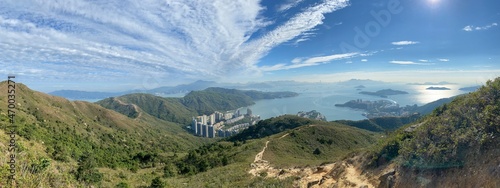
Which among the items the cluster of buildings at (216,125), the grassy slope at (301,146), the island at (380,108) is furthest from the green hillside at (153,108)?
the grassy slope at (301,146)

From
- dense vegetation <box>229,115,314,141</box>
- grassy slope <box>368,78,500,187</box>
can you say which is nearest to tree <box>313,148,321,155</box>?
dense vegetation <box>229,115,314,141</box>

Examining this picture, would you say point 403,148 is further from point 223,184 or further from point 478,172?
point 223,184

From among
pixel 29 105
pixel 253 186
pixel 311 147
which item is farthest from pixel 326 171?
pixel 29 105

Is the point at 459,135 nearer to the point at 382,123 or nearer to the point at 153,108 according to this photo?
the point at 382,123

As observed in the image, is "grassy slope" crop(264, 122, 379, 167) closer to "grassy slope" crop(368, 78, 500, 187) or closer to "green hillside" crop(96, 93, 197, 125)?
"grassy slope" crop(368, 78, 500, 187)

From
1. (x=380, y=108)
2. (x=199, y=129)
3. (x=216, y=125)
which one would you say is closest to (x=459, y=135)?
(x=199, y=129)
